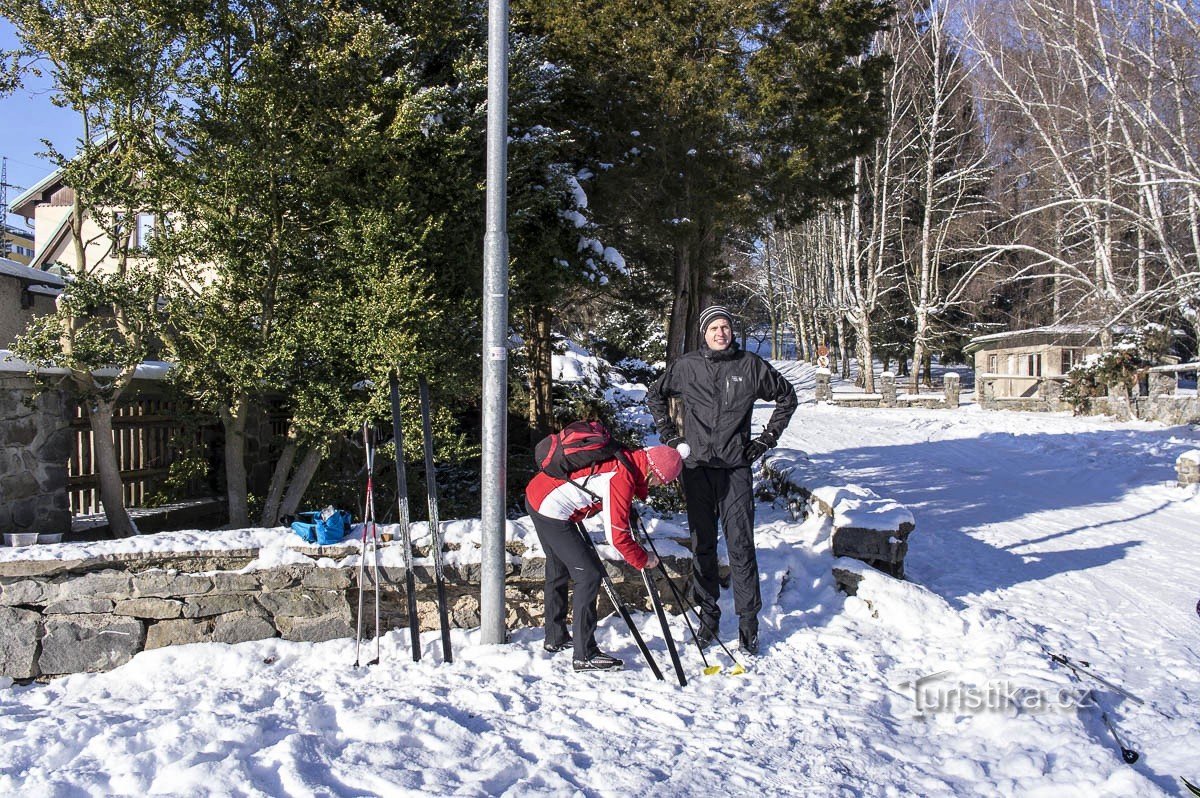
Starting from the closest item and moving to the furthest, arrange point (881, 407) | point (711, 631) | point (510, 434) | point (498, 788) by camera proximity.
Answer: point (498, 788)
point (711, 631)
point (510, 434)
point (881, 407)

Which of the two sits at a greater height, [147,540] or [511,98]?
[511,98]

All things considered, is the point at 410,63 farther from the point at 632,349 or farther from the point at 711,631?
the point at 632,349

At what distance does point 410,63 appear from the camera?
22.1 ft

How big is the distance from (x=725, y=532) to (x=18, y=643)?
4.15 meters

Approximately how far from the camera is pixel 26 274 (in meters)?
8.79

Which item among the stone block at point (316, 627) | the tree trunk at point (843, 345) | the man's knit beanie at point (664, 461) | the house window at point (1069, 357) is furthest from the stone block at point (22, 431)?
the tree trunk at point (843, 345)

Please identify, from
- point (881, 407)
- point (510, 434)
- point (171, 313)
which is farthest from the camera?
point (881, 407)

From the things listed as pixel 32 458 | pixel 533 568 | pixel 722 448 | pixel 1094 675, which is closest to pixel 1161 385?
pixel 1094 675

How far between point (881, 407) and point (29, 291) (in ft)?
83.7

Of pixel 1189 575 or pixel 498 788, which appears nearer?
pixel 498 788

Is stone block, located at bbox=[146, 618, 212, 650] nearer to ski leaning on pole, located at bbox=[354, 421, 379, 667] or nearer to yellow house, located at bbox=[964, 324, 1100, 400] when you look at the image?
ski leaning on pole, located at bbox=[354, 421, 379, 667]

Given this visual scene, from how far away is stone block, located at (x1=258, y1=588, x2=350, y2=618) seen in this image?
16.1 ft

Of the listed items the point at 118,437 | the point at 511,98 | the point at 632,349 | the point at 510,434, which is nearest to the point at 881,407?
the point at 632,349

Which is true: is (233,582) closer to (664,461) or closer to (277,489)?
(277,489)
